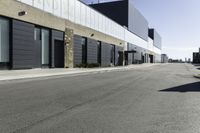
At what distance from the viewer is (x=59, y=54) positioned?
36.6m

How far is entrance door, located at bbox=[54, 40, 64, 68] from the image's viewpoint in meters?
35.7

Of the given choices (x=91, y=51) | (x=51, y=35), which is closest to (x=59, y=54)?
(x=51, y=35)

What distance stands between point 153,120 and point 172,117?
73 centimetres

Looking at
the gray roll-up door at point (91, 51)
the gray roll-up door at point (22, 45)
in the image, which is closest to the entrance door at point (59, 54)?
the gray roll-up door at point (22, 45)

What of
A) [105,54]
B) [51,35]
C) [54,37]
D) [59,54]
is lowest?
[59,54]

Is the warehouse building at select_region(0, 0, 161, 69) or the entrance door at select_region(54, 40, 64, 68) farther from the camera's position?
the entrance door at select_region(54, 40, 64, 68)

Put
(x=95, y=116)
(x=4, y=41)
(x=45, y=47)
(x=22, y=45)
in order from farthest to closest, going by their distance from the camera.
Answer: (x=45, y=47)
(x=22, y=45)
(x=4, y=41)
(x=95, y=116)

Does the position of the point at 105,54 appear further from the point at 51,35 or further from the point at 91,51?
the point at 51,35

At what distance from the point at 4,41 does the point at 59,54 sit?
1212 centimetres

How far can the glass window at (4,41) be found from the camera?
2459cm

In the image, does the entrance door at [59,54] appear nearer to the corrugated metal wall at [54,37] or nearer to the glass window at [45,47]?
the corrugated metal wall at [54,37]

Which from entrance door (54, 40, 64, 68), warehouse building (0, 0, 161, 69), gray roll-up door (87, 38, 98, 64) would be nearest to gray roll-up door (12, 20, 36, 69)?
warehouse building (0, 0, 161, 69)

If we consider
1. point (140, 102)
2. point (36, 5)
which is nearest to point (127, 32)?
point (36, 5)

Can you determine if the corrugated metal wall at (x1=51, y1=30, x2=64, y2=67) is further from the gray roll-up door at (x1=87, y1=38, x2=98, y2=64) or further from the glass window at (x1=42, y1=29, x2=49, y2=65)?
the gray roll-up door at (x1=87, y1=38, x2=98, y2=64)
